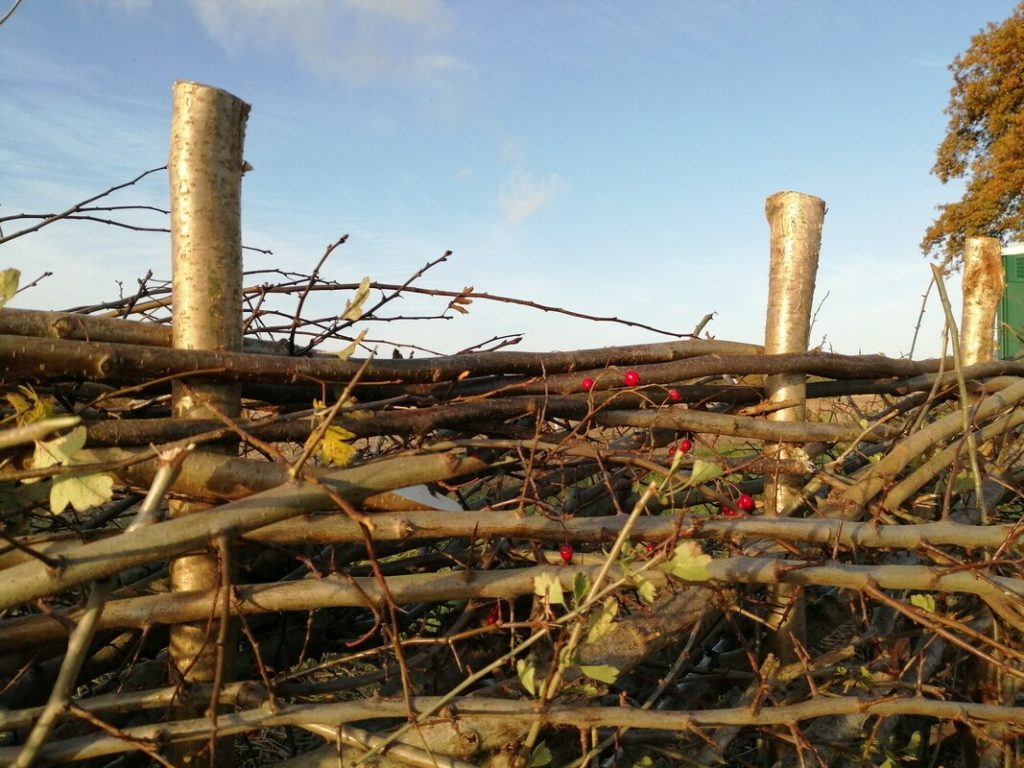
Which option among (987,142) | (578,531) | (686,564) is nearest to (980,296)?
(578,531)

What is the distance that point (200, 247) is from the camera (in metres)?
1.73

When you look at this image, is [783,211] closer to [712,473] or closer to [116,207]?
[712,473]

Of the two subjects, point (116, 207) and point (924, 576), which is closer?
point (924, 576)

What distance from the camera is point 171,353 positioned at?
158 cm

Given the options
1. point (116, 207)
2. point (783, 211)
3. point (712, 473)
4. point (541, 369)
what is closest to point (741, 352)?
point (783, 211)

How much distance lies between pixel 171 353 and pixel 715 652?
6.10 ft

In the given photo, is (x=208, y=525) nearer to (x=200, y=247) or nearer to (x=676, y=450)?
(x=200, y=247)

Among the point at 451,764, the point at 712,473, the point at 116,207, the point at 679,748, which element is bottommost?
the point at 679,748

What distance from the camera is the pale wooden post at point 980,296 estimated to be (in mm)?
3623

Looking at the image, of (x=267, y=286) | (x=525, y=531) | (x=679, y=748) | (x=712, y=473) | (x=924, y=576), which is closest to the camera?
(x=712, y=473)

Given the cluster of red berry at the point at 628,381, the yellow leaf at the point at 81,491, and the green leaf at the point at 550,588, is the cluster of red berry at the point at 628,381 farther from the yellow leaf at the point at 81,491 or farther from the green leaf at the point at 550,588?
the yellow leaf at the point at 81,491

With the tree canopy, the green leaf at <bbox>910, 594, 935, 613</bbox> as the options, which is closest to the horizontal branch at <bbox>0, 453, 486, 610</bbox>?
the green leaf at <bbox>910, 594, 935, 613</bbox>

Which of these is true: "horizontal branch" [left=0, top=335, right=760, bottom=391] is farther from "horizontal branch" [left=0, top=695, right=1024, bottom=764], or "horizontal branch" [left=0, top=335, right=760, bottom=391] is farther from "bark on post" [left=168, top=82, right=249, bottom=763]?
"horizontal branch" [left=0, top=695, right=1024, bottom=764]

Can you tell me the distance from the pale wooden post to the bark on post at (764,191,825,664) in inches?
52.2
